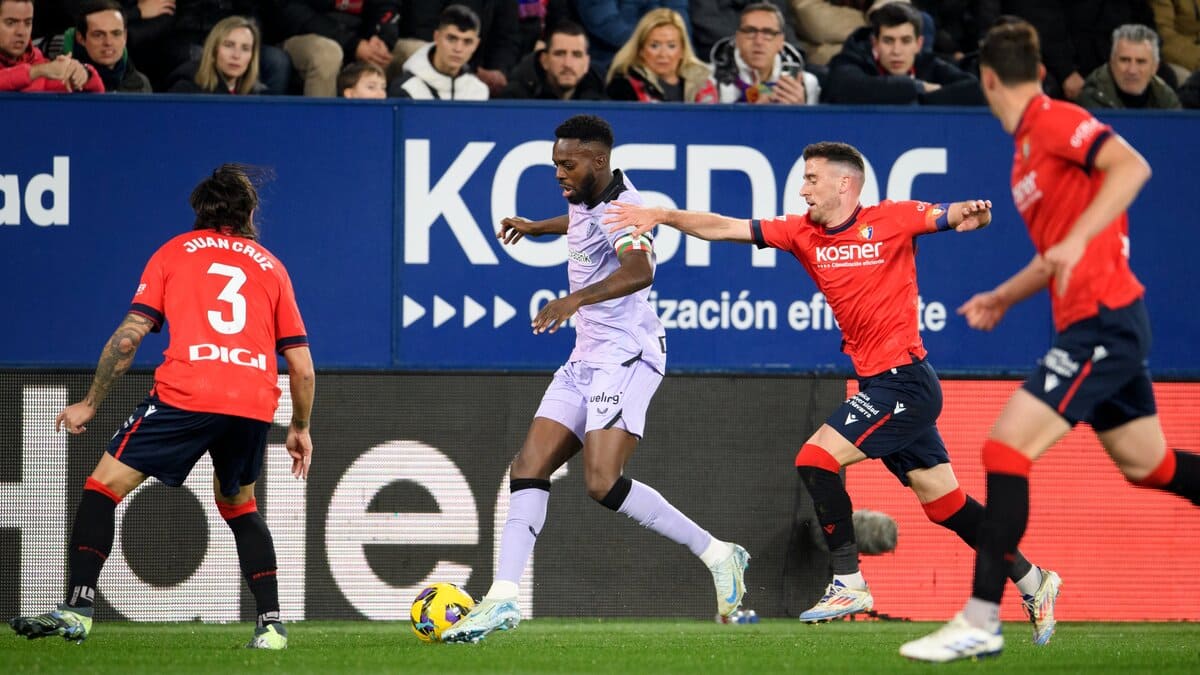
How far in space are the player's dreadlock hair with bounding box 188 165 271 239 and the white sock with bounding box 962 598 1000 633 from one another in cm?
378

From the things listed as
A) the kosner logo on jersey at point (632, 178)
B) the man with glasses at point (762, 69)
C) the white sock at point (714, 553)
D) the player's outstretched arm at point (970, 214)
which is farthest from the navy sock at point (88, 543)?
the man with glasses at point (762, 69)

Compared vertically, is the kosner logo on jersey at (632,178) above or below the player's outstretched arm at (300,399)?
above

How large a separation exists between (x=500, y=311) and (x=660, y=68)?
87.5 inches

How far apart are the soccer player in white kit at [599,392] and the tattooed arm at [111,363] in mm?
1954

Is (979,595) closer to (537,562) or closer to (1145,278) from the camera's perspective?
(537,562)

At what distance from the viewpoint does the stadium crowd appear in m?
11.2

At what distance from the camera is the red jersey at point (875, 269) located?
27.5ft

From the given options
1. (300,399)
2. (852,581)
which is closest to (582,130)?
(300,399)

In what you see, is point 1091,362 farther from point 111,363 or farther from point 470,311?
point 470,311

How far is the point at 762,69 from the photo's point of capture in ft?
38.8

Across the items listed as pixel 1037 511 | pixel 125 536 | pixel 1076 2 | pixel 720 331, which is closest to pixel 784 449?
pixel 720 331

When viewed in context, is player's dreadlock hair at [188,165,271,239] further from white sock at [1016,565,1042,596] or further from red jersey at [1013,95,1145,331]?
white sock at [1016,565,1042,596]

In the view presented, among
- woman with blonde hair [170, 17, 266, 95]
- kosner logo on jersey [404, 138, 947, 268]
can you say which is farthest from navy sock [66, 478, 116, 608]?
woman with blonde hair [170, 17, 266, 95]

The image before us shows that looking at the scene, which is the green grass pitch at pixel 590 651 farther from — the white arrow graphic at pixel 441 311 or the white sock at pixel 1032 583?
the white arrow graphic at pixel 441 311
